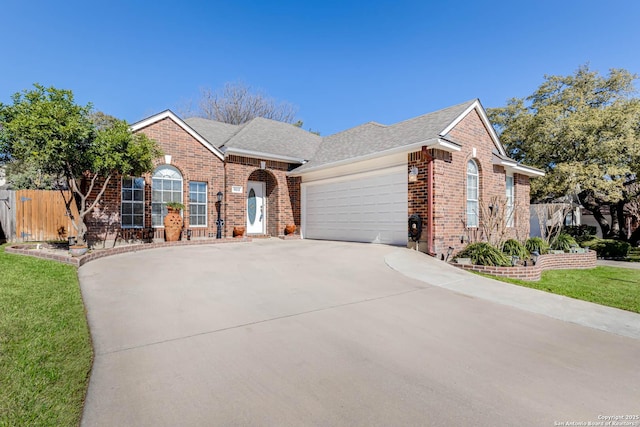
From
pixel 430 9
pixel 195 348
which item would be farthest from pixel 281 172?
pixel 195 348

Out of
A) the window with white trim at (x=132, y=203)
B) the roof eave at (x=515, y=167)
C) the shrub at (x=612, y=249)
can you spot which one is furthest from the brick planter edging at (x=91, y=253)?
the shrub at (x=612, y=249)

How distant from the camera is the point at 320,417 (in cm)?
215

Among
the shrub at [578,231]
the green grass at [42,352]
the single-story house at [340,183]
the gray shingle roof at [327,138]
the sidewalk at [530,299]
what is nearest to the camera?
the green grass at [42,352]

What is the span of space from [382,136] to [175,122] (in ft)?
26.1

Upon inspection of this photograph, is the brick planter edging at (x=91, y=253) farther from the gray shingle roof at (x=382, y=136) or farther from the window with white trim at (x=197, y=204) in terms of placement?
the gray shingle roof at (x=382, y=136)

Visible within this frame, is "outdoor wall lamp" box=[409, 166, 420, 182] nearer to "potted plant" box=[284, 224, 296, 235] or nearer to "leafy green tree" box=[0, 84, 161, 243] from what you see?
"potted plant" box=[284, 224, 296, 235]

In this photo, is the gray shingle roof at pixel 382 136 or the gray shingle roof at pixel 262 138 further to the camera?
the gray shingle roof at pixel 262 138

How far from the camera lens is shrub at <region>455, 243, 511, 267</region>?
8250 mm

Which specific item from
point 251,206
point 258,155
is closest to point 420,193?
point 258,155

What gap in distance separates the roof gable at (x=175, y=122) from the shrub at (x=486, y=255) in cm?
980

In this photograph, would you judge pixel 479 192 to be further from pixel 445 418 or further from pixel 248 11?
pixel 248 11

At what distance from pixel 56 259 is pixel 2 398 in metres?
6.36

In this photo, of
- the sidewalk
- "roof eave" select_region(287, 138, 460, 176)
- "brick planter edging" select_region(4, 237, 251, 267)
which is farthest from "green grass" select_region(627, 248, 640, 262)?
"brick planter edging" select_region(4, 237, 251, 267)

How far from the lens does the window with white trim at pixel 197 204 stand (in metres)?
12.1
